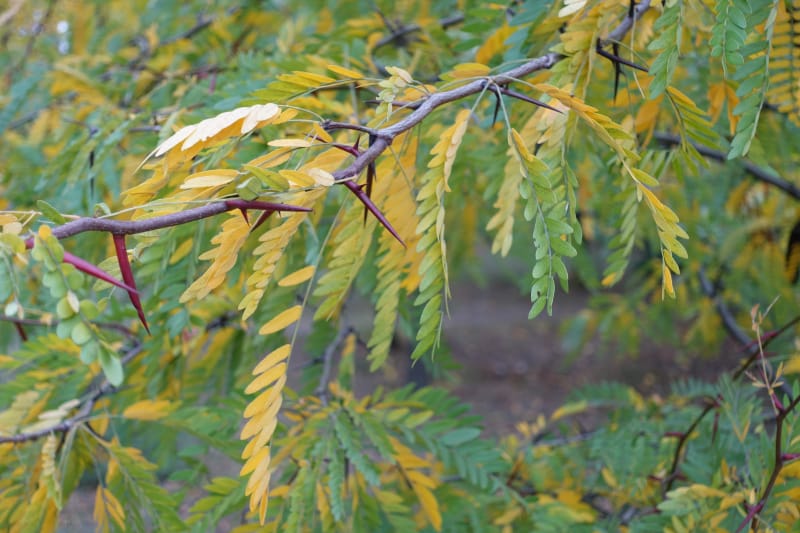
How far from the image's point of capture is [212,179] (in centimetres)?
65

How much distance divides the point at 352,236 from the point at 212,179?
229mm

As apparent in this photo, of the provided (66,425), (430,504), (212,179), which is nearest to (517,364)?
(430,504)

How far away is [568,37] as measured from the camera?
35.3 inches

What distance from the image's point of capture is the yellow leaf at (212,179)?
64cm

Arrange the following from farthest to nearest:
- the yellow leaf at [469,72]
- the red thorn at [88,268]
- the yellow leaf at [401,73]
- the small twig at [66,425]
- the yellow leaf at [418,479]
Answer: the yellow leaf at [418,479], the small twig at [66,425], the yellow leaf at [469,72], the yellow leaf at [401,73], the red thorn at [88,268]

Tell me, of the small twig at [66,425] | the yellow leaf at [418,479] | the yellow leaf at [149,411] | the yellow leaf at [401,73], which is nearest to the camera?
the yellow leaf at [401,73]

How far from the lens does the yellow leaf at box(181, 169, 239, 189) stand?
64cm

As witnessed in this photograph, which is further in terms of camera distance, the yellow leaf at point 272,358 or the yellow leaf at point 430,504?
the yellow leaf at point 430,504

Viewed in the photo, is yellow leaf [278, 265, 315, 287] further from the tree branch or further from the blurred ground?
the blurred ground

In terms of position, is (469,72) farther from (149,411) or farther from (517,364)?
(517,364)

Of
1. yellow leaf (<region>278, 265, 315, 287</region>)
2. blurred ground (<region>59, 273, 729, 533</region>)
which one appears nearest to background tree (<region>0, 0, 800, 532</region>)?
yellow leaf (<region>278, 265, 315, 287</region>)

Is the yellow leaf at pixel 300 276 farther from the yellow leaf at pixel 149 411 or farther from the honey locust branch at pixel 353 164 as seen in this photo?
the yellow leaf at pixel 149 411

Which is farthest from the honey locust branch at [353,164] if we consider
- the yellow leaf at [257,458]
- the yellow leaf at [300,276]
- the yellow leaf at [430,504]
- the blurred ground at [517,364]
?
the blurred ground at [517,364]

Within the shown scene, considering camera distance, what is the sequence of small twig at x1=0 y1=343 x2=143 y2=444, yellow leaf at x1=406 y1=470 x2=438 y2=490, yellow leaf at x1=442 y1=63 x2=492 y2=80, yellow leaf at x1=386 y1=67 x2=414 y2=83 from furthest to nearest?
1. yellow leaf at x1=406 y1=470 x2=438 y2=490
2. small twig at x1=0 y1=343 x2=143 y2=444
3. yellow leaf at x1=442 y1=63 x2=492 y2=80
4. yellow leaf at x1=386 y1=67 x2=414 y2=83
